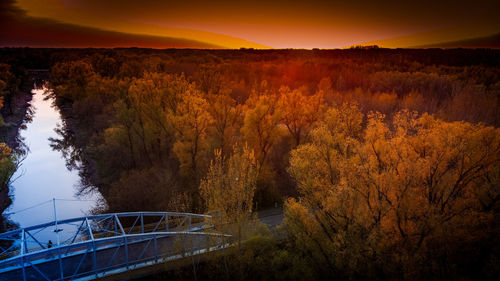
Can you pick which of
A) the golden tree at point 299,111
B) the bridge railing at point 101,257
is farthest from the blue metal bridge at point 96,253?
the golden tree at point 299,111

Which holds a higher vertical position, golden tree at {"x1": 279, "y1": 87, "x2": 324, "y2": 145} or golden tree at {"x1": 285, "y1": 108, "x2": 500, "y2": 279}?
golden tree at {"x1": 279, "y1": 87, "x2": 324, "y2": 145}

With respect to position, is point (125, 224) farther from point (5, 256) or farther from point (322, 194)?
point (322, 194)

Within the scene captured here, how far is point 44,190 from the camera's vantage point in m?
34.1

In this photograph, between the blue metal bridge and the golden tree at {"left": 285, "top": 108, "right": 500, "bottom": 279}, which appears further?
the blue metal bridge

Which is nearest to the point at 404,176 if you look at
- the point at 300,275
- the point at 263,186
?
the point at 300,275

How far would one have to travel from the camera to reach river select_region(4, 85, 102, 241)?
2928 centimetres

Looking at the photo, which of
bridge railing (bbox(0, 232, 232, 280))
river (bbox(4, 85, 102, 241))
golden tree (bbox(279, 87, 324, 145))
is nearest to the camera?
bridge railing (bbox(0, 232, 232, 280))

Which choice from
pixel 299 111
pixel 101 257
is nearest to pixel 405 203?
pixel 101 257

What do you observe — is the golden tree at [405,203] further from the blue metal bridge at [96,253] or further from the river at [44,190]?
the river at [44,190]

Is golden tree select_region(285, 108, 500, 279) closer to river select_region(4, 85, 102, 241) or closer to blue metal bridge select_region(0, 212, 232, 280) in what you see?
blue metal bridge select_region(0, 212, 232, 280)

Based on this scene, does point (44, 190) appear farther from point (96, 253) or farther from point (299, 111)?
point (299, 111)

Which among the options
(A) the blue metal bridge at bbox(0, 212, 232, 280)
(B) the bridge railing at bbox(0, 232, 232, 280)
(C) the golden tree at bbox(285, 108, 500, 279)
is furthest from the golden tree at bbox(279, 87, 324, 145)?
(B) the bridge railing at bbox(0, 232, 232, 280)

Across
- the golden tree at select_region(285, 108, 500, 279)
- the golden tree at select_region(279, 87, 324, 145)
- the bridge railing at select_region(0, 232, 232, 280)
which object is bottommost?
the bridge railing at select_region(0, 232, 232, 280)

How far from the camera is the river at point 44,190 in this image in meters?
29.3
